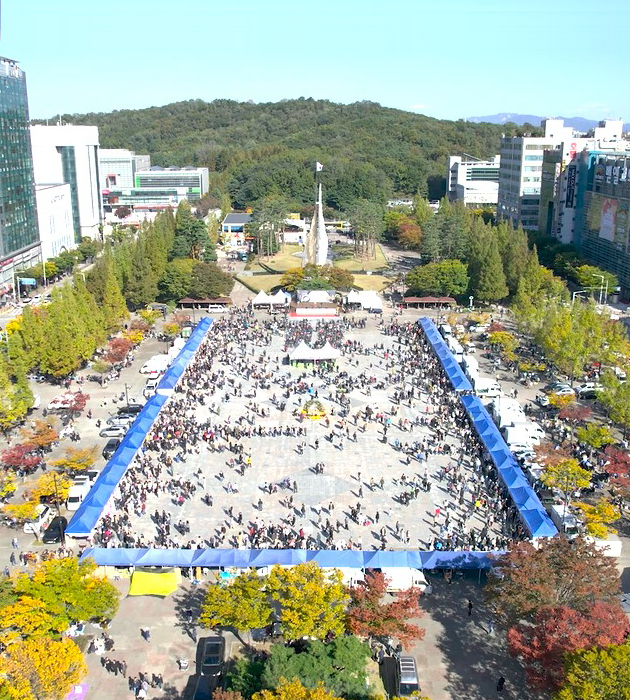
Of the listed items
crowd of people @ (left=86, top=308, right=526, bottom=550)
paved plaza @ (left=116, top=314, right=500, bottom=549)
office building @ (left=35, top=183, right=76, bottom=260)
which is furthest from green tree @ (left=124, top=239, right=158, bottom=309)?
office building @ (left=35, top=183, right=76, bottom=260)

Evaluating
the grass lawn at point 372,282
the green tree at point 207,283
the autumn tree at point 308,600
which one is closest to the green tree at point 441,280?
the grass lawn at point 372,282

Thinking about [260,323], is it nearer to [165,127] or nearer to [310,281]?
[310,281]

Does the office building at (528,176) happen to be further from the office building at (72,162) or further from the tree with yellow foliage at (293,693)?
the tree with yellow foliage at (293,693)

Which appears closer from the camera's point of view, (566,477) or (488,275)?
(566,477)

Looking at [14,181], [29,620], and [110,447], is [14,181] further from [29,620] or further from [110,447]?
[29,620]

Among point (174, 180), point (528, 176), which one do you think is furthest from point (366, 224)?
point (174, 180)
